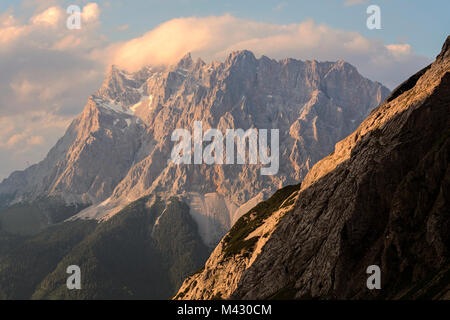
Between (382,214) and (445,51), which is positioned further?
(445,51)

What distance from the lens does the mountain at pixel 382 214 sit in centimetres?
9431

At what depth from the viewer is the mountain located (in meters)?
94.3

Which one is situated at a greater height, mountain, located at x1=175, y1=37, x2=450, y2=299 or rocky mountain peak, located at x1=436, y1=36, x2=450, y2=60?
rocky mountain peak, located at x1=436, y1=36, x2=450, y2=60

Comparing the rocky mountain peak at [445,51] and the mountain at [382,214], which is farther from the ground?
the rocky mountain peak at [445,51]

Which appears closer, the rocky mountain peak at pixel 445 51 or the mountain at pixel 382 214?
Answer: the mountain at pixel 382 214

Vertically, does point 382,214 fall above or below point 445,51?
below

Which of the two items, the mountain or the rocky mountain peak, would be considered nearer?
the mountain

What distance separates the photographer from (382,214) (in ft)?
342

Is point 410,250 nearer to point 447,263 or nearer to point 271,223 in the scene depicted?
point 447,263

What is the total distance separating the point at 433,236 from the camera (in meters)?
93.0
